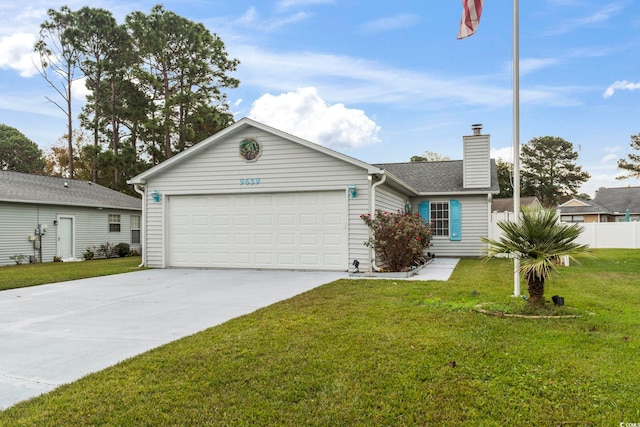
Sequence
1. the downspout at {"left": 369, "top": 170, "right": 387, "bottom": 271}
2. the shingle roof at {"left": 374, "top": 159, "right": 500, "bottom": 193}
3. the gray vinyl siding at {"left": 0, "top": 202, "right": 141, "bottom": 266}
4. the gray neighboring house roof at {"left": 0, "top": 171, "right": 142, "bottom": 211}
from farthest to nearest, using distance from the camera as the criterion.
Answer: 1. the shingle roof at {"left": 374, "top": 159, "right": 500, "bottom": 193}
2. the gray neighboring house roof at {"left": 0, "top": 171, "right": 142, "bottom": 211}
3. the gray vinyl siding at {"left": 0, "top": 202, "right": 141, "bottom": 266}
4. the downspout at {"left": 369, "top": 170, "right": 387, "bottom": 271}

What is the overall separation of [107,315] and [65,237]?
41.8 ft

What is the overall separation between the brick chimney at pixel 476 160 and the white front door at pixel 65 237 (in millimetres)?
15488

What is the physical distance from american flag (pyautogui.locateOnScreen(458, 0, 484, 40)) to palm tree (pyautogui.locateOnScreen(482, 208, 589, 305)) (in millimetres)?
3268

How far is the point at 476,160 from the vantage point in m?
15.3

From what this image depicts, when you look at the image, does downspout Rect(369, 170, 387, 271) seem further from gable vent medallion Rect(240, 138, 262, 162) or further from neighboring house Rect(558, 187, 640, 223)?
neighboring house Rect(558, 187, 640, 223)

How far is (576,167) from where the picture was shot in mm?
42219

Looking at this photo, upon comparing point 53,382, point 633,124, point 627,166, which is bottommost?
point 53,382

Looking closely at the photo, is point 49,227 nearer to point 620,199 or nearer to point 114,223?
point 114,223

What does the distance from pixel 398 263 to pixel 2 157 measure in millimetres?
37050

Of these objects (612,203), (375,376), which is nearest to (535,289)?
(375,376)

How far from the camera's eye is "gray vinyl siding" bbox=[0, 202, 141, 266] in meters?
14.5

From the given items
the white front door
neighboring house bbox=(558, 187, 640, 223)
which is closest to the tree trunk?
the white front door

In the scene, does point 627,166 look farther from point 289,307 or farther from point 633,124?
point 289,307

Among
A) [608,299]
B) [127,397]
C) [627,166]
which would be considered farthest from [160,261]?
[627,166]
